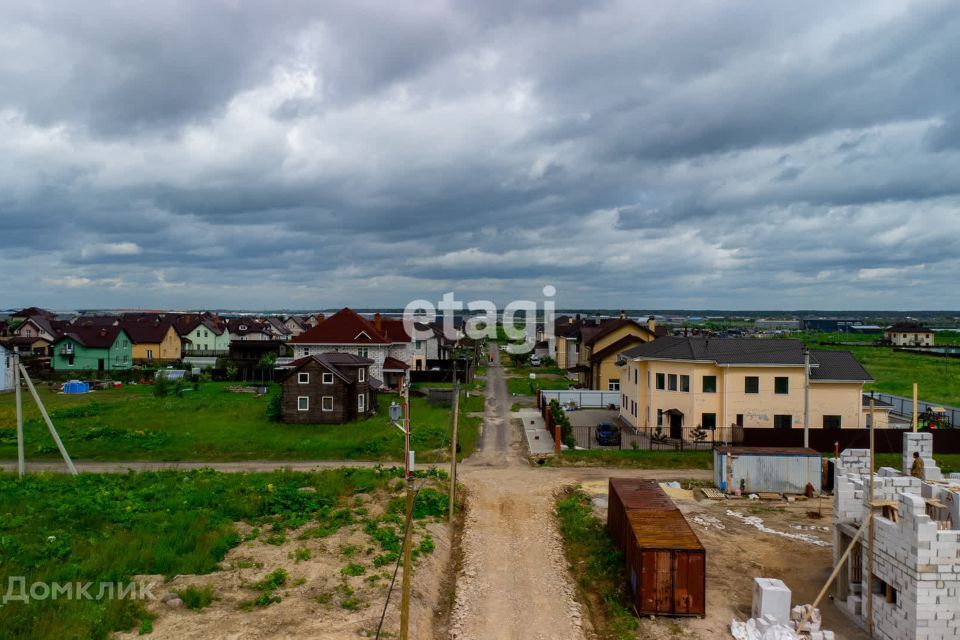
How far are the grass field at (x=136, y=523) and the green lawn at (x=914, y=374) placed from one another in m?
50.9

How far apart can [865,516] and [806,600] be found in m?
2.66

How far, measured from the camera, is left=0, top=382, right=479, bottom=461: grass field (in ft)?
95.5

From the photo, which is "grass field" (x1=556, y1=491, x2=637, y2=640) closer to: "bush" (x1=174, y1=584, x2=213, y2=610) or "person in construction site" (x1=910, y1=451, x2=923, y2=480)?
"bush" (x1=174, y1=584, x2=213, y2=610)

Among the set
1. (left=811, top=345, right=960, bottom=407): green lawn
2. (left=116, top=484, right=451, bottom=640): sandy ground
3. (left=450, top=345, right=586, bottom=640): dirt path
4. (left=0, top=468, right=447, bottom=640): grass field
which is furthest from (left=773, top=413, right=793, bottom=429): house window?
(left=811, top=345, right=960, bottom=407): green lawn

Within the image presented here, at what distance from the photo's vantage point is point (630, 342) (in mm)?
45844

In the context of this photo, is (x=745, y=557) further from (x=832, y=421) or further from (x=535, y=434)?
(x=832, y=421)

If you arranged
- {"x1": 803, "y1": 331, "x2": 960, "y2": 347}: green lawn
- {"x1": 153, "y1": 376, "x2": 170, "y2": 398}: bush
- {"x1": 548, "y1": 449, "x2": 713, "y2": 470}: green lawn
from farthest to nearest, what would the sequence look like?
{"x1": 803, "y1": 331, "x2": 960, "y2": 347}: green lawn → {"x1": 153, "y1": 376, "x2": 170, "y2": 398}: bush → {"x1": 548, "y1": 449, "x2": 713, "y2": 470}: green lawn

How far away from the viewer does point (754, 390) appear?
31.4 metres

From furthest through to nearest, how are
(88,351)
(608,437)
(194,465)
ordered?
(88,351)
(608,437)
(194,465)

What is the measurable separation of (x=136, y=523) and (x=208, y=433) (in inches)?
623

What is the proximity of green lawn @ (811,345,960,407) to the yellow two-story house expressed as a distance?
2456cm

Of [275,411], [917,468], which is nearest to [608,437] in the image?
[917,468]

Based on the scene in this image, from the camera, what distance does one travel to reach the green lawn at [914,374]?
2124 inches

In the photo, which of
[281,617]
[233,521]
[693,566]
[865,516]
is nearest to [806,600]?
[865,516]
